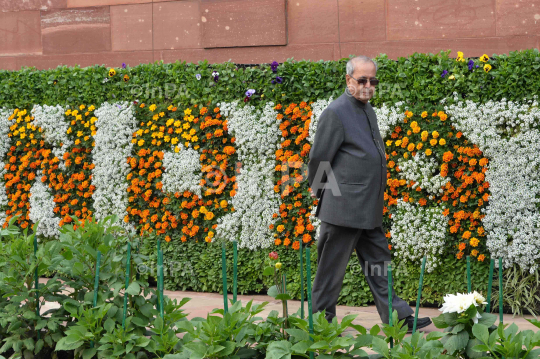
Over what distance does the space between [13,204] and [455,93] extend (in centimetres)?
497

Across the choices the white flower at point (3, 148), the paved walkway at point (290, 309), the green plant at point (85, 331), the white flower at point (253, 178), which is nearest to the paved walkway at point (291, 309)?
the paved walkway at point (290, 309)

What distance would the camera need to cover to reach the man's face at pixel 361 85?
352cm

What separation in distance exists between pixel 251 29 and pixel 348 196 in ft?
15.5

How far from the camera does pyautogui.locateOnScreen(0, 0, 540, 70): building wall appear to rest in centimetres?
679

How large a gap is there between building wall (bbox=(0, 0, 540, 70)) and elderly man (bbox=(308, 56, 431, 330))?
3.82 m

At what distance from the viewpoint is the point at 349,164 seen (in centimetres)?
356

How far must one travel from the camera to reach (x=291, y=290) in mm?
5090

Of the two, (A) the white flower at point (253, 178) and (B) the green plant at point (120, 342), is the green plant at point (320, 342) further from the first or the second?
(A) the white flower at point (253, 178)

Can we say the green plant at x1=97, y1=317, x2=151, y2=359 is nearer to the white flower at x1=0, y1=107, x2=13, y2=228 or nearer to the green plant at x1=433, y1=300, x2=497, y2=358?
the green plant at x1=433, y1=300, x2=497, y2=358

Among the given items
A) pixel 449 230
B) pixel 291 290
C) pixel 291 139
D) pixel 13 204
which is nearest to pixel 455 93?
pixel 449 230

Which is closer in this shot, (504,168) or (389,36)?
(504,168)

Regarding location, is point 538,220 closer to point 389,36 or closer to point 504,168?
point 504,168

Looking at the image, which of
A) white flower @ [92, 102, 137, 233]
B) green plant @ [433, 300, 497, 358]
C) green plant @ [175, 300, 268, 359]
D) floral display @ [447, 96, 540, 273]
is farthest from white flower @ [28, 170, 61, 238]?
green plant @ [433, 300, 497, 358]

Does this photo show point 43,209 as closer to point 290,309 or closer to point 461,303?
point 290,309
